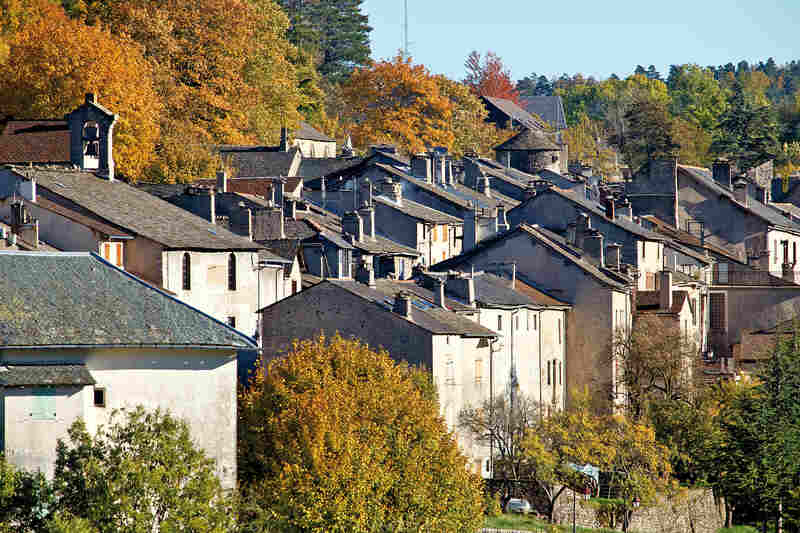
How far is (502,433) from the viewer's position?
71.2 metres

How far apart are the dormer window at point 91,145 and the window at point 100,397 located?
2902cm

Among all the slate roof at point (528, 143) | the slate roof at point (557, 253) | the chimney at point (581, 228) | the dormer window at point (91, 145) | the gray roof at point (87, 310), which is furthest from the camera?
the slate roof at point (528, 143)

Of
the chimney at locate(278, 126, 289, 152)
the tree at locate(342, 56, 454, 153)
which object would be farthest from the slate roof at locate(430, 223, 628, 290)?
the tree at locate(342, 56, 454, 153)

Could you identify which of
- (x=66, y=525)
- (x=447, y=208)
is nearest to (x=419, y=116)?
(x=447, y=208)

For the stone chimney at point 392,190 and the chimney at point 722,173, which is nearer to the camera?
the stone chimney at point 392,190

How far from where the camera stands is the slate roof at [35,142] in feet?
250

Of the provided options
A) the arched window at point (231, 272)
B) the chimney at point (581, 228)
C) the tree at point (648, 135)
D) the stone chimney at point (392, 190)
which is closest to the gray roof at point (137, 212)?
the arched window at point (231, 272)

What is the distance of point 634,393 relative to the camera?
82.5 m

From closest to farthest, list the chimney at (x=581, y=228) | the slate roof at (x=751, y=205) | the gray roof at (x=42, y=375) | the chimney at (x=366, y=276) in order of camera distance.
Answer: the gray roof at (x=42, y=375) → the chimney at (x=366, y=276) → the chimney at (x=581, y=228) → the slate roof at (x=751, y=205)

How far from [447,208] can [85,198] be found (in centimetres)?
4070

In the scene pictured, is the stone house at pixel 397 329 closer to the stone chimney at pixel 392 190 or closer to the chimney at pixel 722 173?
the stone chimney at pixel 392 190

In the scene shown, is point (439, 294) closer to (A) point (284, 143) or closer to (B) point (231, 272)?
(B) point (231, 272)

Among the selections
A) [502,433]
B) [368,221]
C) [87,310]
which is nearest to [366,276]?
[502,433]

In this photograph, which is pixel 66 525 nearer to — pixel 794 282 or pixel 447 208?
pixel 447 208
